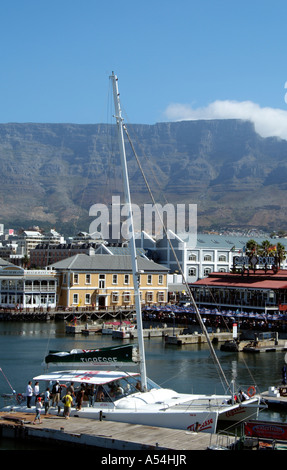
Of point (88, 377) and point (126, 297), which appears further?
point (126, 297)

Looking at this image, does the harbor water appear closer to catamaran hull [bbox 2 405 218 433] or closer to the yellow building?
catamaran hull [bbox 2 405 218 433]

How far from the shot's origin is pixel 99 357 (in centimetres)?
3591

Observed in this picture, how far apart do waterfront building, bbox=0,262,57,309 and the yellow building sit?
161cm

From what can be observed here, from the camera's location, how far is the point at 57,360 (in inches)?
1442

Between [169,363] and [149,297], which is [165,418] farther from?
[149,297]

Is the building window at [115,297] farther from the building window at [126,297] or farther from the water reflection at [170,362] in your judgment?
the water reflection at [170,362]

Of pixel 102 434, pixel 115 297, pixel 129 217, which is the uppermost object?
pixel 129 217

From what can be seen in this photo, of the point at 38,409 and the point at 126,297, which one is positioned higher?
the point at 126,297

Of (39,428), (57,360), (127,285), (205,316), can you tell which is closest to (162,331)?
(205,316)

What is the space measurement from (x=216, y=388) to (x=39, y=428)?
17892 mm

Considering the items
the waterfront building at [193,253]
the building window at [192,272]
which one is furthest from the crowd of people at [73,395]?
the building window at [192,272]

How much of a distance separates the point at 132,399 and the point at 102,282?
7155 cm

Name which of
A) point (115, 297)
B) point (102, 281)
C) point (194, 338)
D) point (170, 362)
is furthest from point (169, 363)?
point (115, 297)

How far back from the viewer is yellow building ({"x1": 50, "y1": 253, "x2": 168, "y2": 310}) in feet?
334
